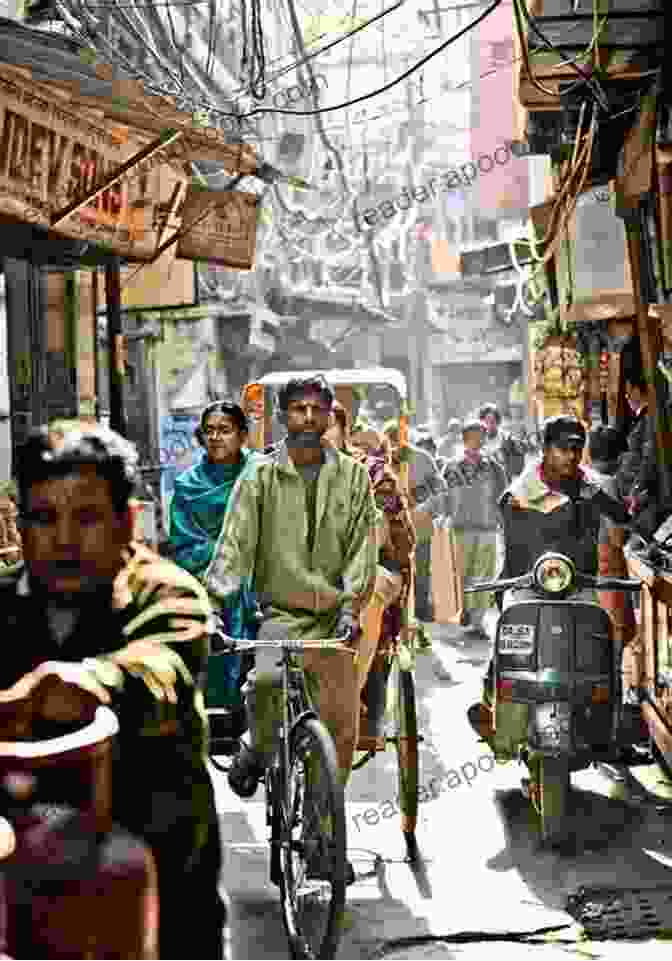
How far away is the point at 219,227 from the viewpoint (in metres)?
12.0

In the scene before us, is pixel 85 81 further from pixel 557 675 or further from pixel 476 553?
pixel 476 553

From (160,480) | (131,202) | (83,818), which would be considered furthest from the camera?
(160,480)

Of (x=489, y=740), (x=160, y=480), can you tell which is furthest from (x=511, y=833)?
(x=160, y=480)

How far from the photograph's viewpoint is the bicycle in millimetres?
5293

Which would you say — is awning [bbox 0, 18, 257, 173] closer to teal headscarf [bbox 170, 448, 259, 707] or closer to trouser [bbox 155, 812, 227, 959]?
teal headscarf [bbox 170, 448, 259, 707]

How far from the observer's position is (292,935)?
18.2 feet

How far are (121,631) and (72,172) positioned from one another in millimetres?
6244

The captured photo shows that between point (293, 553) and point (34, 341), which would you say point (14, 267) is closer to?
A: point (34, 341)

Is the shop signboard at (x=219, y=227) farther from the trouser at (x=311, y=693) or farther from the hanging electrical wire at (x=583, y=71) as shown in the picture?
the trouser at (x=311, y=693)

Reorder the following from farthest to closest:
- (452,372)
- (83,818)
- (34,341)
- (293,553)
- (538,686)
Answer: (452,372), (34,341), (538,686), (293,553), (83,818)

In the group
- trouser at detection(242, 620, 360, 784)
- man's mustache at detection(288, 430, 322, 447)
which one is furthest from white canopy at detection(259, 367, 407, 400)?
trouser at detection(242, 620, 360, 784)

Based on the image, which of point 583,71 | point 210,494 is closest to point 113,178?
point 210,494

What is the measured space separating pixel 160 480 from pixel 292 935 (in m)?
12.9

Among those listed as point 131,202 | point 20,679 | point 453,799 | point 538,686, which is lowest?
point 453,799
